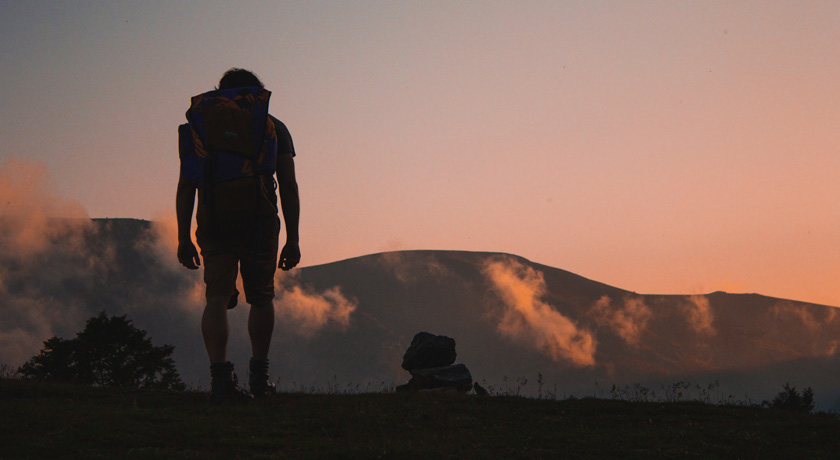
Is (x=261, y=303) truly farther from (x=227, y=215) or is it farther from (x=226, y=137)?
(x=226, y=137)

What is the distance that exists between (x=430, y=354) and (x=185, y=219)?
9.97 meters

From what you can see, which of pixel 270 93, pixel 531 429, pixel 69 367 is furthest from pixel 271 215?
pixel 69 367

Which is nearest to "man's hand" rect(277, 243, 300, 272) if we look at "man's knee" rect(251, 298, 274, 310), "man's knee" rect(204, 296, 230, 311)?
"man's knee" rect(251, 298, 274, 310)

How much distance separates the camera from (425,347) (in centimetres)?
1605

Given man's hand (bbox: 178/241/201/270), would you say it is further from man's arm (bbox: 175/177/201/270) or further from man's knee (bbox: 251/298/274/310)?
man's knee (bbox: 251/298/274/310)

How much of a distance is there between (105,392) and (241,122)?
381cm

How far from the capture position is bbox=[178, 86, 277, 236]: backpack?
6504 millimetres

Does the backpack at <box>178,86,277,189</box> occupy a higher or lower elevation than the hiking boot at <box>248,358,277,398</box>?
higher

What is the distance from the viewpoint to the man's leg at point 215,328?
652cm

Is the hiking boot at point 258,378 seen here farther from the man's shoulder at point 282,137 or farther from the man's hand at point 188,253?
the man's shoulder at point 282,137

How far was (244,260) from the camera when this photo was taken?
6.82 metres

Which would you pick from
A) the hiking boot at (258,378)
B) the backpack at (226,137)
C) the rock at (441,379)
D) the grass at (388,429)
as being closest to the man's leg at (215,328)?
the grass at (388,429)

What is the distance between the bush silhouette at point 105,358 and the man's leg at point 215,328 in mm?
33837

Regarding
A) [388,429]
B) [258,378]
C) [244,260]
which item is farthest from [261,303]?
[388,429]
